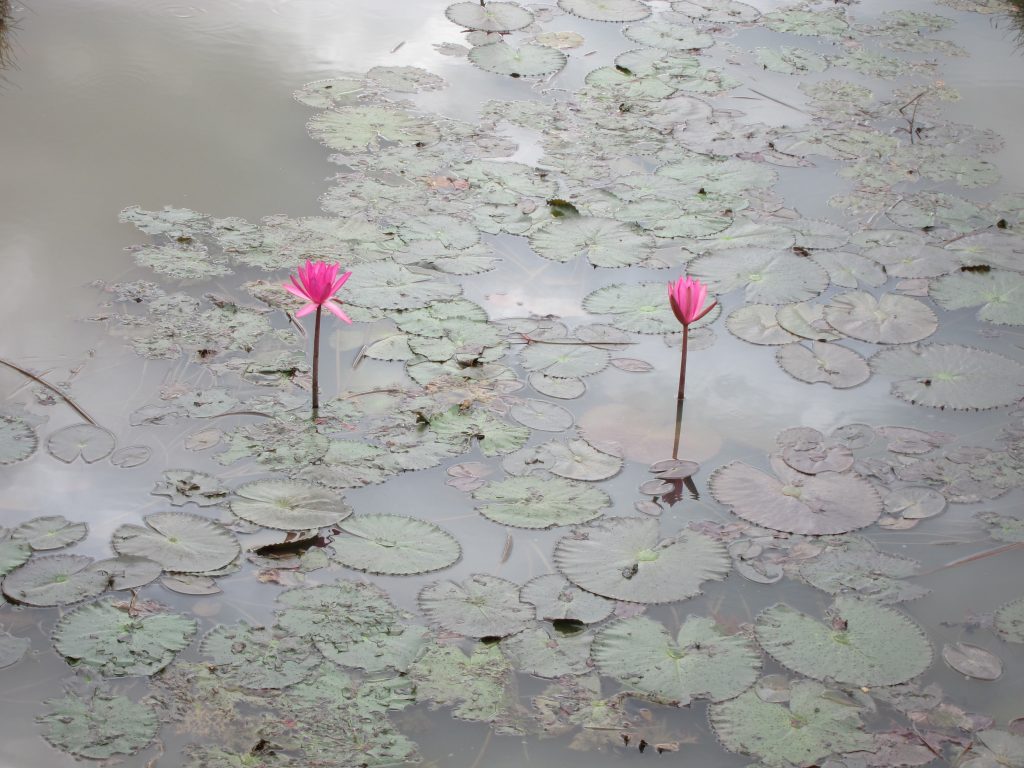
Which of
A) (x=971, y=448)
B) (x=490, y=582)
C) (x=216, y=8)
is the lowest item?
(x=490, y=582)

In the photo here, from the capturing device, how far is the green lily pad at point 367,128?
3805 millimetres

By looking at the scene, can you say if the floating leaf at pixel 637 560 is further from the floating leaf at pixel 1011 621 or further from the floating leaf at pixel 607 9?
the floating leaf at pixel 607 9

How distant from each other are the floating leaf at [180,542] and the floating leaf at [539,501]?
0.56 m

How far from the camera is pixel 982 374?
2.84 metres

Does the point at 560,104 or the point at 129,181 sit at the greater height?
the point at 560,104

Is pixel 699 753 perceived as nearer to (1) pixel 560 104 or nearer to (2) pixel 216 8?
(1) pixel 560 104

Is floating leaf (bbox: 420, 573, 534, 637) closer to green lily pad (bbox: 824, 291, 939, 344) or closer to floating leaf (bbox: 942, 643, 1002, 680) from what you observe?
floating leaf (bbox: 942, 643, 1002, 680)

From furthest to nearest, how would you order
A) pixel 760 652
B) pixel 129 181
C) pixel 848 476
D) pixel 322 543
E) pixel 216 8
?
pixel 216 8 < pixel 129 181 < pixel 848 476 < pixel 322 543 < pixel 760 652

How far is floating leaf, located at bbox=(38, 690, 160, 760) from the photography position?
1.86 m

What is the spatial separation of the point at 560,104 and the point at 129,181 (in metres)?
1.62

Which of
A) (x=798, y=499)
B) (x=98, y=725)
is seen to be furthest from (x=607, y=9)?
(x=98, y=725)

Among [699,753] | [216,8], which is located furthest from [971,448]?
[216,8]

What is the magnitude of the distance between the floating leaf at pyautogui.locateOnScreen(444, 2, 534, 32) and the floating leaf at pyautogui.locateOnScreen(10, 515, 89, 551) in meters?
3.09

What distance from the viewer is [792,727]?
194 cm
